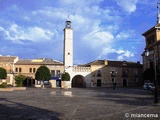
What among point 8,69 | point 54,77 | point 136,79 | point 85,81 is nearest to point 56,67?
point 54,77

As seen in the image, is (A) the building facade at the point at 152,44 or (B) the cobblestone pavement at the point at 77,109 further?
(A) the building facade at the point at 152,44

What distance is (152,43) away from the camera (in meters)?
50.0

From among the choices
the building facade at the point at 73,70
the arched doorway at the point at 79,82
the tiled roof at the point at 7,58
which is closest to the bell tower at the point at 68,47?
the building facade at the point at 73,70

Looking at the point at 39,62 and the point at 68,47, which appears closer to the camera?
the point at 68,47

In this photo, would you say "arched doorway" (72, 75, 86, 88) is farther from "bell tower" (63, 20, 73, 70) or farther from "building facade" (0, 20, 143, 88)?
"bell tower" (63, 20, 73, 70)

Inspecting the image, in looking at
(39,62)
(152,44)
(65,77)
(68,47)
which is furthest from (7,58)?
(152,44)

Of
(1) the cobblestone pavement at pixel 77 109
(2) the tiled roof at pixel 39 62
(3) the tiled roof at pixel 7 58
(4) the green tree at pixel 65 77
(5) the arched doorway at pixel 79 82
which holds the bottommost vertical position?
(1) the cobblestone pavement at pixel 77 109

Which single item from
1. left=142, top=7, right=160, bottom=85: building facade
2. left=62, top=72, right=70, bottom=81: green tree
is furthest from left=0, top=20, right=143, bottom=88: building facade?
left=142, top=7, right=160, bottom=85: building facade

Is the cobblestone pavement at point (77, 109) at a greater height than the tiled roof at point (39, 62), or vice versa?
the tiled roof at point (39, 62)

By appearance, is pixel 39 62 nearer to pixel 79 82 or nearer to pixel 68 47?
pixel 68 47

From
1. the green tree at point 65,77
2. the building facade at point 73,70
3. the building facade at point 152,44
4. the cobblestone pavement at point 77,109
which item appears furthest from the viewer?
the building facade at point 73,70

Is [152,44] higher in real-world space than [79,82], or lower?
higher

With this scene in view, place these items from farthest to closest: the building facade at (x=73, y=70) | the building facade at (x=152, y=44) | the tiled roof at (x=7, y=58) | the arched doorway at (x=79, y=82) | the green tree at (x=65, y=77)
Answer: the arched doorway at (x=79, y=82)
the tiled roof at (x=7, y=58)
the building facade at (x=73, y=70)
the green tree at (x=65, y=77)
the building facade at (x=152, y=44)

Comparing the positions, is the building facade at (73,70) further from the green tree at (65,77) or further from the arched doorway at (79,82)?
the green tree at (65,77)
